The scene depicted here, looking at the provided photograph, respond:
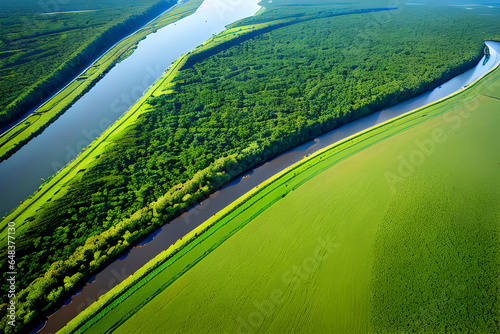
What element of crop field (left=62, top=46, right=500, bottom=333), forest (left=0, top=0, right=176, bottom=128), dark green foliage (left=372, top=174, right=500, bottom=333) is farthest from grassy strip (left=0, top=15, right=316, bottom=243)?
dark green foliage (left=372, top=174, right=500, bottom=333)

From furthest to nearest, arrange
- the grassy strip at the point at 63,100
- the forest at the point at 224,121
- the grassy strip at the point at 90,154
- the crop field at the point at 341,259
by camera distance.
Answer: the grassy strip at the point at 63,100
the grassy strip at the point at 90,154
the forest at the point at 224,121
the crop field at the point at 341,259

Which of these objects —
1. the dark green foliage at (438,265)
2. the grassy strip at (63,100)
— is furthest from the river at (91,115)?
the dark green foliage at (438,265)

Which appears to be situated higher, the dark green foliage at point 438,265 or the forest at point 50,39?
the forest at point 50,39

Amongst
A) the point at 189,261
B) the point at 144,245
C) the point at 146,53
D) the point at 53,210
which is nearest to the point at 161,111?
the point at 53,210

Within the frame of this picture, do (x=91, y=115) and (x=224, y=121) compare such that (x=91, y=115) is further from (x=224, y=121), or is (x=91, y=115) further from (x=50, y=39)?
(x=50, y=39)

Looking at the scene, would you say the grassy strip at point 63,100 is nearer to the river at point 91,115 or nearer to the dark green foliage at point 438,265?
the river at point 91,115

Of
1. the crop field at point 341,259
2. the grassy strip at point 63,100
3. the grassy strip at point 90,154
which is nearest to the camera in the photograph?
the crop field at point 341,259

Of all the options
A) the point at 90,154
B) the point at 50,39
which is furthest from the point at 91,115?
the point at 50,39

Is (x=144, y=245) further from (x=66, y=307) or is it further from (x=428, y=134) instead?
(x=428, y=134)
